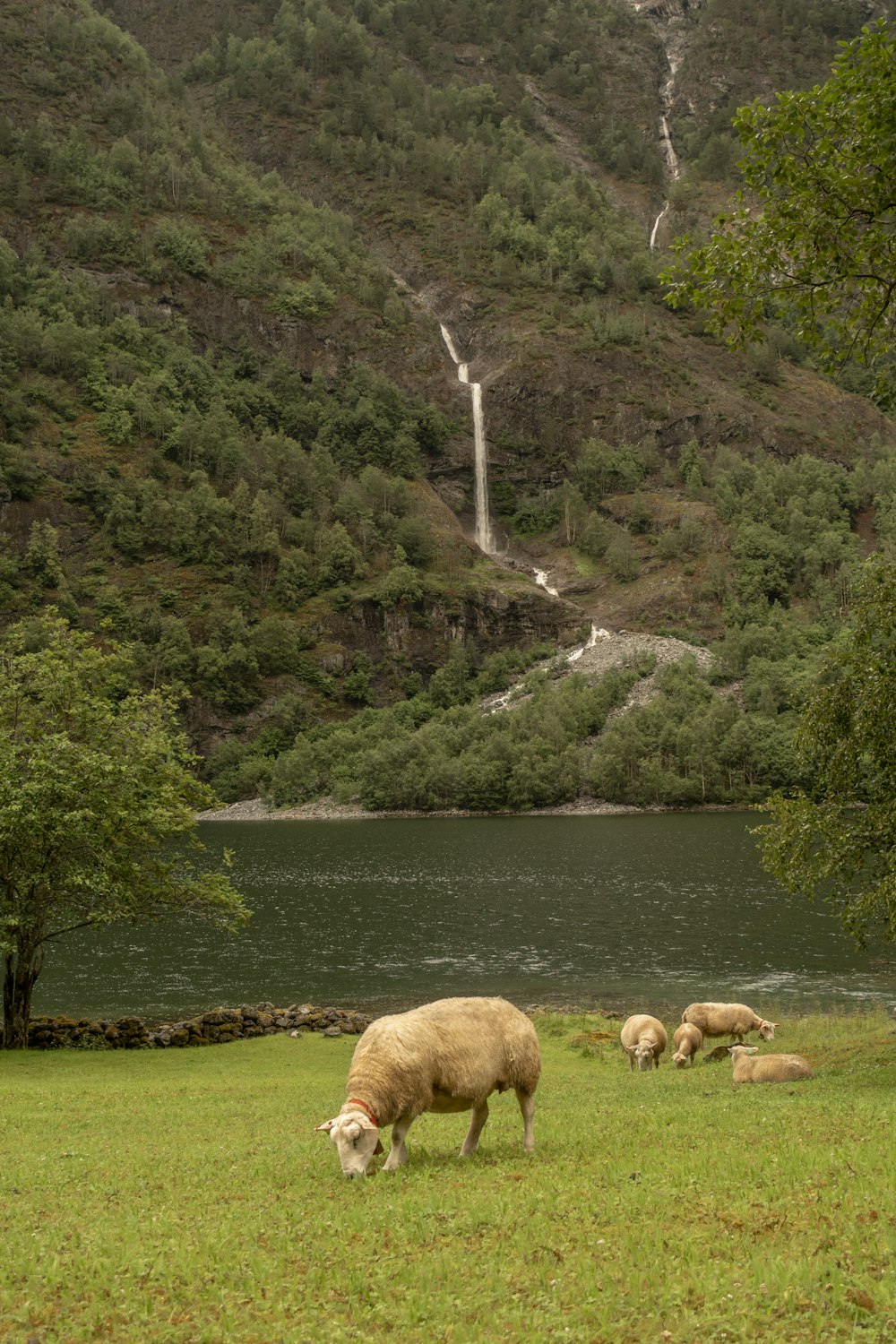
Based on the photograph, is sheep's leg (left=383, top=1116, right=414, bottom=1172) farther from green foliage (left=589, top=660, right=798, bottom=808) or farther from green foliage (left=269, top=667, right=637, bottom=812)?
green foliage (left=269, top=667, right=637, bottom=812)

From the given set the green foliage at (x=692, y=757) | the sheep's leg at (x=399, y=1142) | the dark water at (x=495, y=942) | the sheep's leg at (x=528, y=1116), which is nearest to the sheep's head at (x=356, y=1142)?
the sheep's leg at (x=399, y=1142)

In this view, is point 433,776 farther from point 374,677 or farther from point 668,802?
point 374,677

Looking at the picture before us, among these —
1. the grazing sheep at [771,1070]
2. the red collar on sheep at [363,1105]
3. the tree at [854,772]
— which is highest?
the tree at [854,772]

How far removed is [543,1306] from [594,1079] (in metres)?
18.8

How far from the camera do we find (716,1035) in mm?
30094

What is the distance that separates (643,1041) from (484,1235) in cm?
1964

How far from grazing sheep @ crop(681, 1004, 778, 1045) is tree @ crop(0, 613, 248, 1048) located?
1613 cm

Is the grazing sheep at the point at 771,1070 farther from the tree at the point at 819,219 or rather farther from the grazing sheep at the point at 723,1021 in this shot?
the tree at the point at 819,219

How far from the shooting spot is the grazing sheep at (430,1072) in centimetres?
1091

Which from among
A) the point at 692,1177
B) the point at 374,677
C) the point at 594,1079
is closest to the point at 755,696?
the point at 374,677

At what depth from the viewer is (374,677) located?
196750mm

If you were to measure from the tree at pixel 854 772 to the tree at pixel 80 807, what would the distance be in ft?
64.5

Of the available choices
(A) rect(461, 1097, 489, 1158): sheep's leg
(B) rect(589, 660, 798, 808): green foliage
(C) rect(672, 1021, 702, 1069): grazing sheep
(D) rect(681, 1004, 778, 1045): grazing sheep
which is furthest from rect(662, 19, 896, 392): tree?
(B) rect(589, 660, 798, 808): green foliage

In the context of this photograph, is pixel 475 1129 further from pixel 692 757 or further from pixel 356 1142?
pixel 692 757
